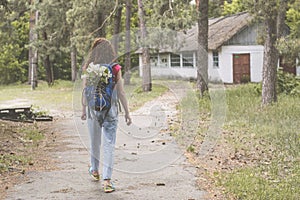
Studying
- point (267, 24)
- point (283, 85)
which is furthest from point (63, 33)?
point (267, 24)

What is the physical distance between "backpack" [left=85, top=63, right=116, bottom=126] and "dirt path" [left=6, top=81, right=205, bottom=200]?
1.00 m

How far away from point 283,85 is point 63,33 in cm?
1649

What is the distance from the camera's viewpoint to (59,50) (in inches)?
1391

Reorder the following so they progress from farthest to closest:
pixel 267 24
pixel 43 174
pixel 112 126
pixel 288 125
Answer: pixel 267 24, pixel 288 125, pixel 43 174, pixel 112 126

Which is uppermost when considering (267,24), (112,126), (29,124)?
(267,24)

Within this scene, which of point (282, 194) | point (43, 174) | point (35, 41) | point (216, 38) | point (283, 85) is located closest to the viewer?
point (282, 194)

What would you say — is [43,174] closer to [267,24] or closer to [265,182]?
[265,182]

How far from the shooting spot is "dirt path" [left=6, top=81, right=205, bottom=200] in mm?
6439

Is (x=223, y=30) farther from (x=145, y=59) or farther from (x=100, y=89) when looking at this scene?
(x=100, y=89)

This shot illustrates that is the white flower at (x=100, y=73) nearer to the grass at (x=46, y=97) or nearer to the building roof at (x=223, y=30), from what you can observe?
the grass at (x=46, y=97)

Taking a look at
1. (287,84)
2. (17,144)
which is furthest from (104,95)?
(287,84)

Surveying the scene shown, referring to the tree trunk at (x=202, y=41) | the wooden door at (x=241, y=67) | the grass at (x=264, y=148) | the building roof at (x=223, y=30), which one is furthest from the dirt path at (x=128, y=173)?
the building roof at (x=223, y=30)

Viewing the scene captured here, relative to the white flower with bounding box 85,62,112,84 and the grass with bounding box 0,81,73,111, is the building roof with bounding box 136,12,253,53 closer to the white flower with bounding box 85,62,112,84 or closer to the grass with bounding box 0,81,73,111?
the grass with bounding box 0,81,73,111

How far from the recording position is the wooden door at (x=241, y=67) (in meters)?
36.0
